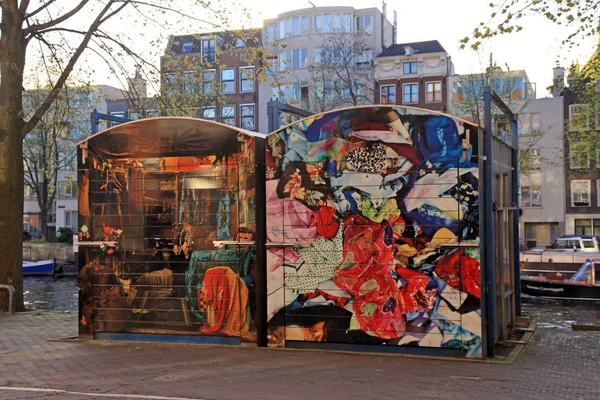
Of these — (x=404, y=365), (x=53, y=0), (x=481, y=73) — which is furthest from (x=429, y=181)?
(x=481, y=73)

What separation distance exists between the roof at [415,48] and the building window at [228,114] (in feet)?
40.9

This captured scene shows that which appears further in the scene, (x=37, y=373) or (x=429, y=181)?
(x=429, y=181)

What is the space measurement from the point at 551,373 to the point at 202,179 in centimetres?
545

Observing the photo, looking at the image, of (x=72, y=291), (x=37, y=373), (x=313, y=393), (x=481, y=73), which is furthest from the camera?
(x=481, y=73)

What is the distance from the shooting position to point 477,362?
9.77 metres

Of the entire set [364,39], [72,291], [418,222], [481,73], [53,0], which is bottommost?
[72,291]

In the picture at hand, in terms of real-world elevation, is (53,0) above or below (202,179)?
above

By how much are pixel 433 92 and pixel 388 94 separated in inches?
137

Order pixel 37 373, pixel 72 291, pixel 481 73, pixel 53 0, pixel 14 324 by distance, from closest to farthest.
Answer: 1. pixel 37 373
2. pixel 14 324
3. pixel 53 0
4. pixel 72 291
5. pixel 481 73

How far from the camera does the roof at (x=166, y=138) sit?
11.2 metres

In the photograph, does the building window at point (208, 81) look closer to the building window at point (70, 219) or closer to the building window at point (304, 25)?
the building window at point (304, 25)

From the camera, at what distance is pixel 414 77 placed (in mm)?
58812

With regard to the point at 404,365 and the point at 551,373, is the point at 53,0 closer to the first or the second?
the point at 404,365

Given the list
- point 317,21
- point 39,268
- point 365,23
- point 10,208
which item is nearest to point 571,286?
point 10,208
